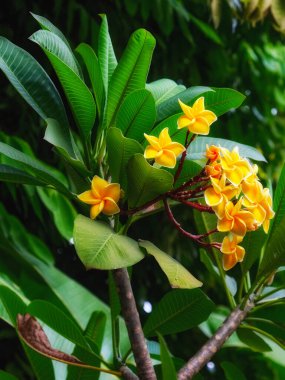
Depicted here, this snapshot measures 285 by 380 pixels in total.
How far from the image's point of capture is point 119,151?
0.62m

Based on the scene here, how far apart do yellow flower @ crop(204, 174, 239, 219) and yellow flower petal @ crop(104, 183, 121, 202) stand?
9 cm

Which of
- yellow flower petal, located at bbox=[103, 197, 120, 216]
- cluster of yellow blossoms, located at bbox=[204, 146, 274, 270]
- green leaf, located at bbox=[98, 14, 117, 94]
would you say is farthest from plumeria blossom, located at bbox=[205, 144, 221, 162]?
green leaf, located at bbox=[98, 14, 117, 94]

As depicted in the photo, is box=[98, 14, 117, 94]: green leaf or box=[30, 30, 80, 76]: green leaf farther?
box=[98, 14, 117, 94]: green leaf

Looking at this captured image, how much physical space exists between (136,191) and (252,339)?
283 millimetres

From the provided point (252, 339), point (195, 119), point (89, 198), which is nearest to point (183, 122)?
point (195, 119)

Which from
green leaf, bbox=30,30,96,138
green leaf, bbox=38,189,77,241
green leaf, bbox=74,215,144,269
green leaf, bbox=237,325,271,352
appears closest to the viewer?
green leaf, bbox=74,215,144,269

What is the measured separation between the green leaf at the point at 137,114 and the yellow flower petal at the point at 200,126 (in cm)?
8

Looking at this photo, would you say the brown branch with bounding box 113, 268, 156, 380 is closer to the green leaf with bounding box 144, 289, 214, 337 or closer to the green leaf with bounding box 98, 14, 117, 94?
the green leaf with bounding box 144, 289, 214, 337

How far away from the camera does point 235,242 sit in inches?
23.1

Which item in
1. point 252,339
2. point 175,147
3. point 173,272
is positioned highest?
point 175,147

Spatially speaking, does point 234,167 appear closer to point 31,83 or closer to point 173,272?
point 173,272

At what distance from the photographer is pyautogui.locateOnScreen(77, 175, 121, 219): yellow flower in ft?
Answer: 1.94

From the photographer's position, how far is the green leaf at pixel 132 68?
2.31ft

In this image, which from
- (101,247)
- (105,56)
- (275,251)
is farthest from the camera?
(105,56)
